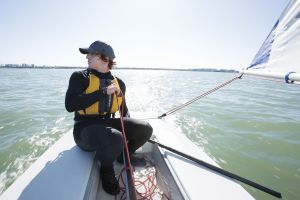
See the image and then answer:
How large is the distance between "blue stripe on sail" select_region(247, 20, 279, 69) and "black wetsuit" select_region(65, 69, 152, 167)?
1.18 metres

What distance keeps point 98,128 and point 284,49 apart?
59.2 inches

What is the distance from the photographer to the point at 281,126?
5699 mm

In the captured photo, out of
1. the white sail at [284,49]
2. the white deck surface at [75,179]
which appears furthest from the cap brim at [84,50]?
the white sail at [284,49]

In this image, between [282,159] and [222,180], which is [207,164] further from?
[282,159]

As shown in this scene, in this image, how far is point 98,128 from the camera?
70.0 inches

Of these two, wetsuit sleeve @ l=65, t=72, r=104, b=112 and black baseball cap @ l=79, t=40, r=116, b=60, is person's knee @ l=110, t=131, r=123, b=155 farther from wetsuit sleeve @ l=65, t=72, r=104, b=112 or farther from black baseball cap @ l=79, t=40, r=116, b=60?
black baseball cap @ l=79, t=40, r=116, b=60

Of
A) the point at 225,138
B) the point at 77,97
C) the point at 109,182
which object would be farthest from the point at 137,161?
the point at 225,138

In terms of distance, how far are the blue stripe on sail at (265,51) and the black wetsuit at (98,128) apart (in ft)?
3.86

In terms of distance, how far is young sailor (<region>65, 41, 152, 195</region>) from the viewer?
5.74ft

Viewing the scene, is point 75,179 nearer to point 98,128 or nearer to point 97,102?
point 98,128

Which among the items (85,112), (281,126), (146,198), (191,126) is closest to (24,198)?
(85,112)

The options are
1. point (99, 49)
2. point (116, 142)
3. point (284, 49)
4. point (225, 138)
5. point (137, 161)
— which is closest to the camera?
point (284, 49)

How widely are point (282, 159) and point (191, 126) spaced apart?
2.20 m

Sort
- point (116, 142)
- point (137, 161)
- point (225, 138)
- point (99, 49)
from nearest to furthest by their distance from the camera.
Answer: point (116, 142)
point (99, 49)
point (137, 161)
point (225, 138)
